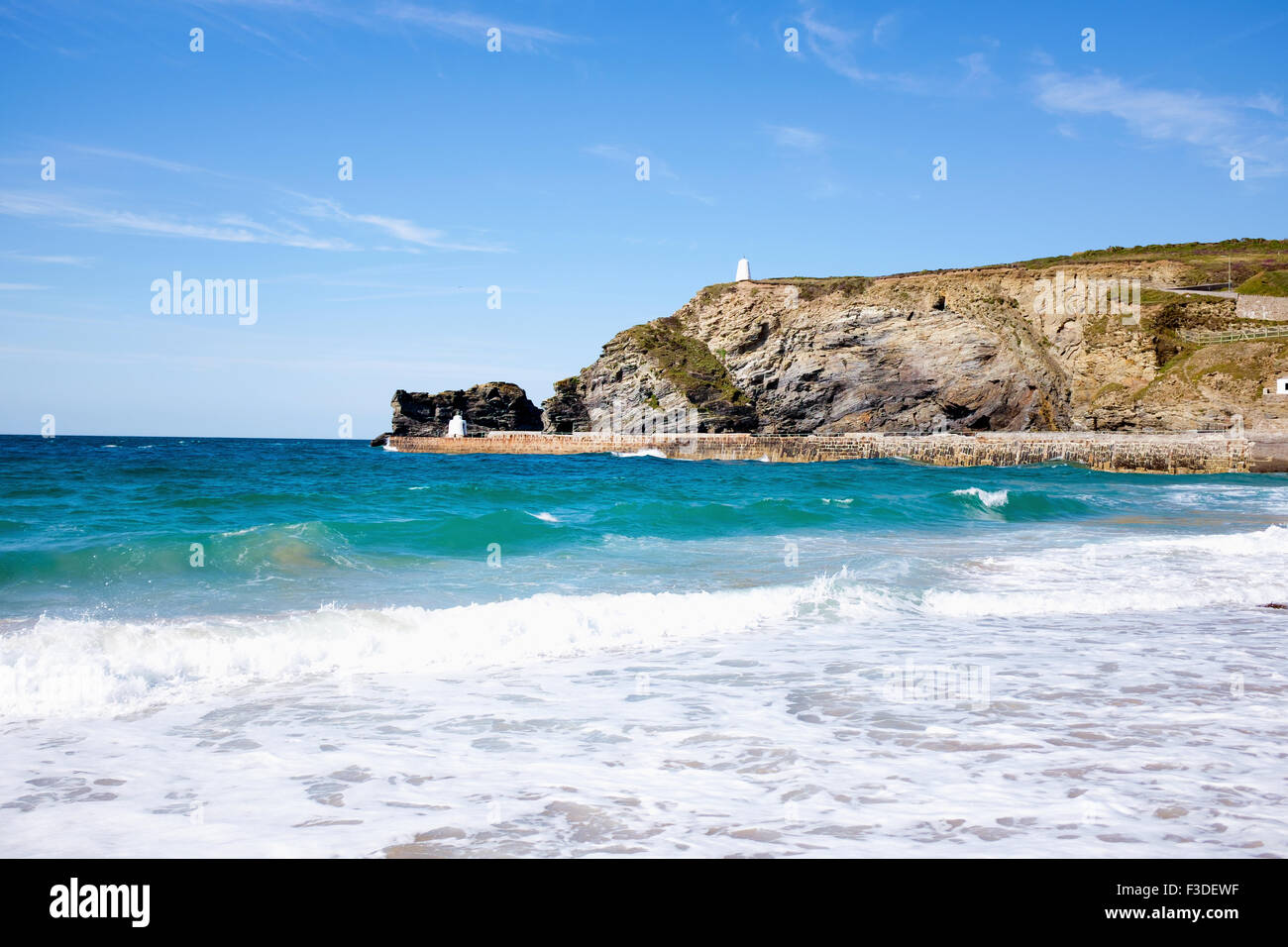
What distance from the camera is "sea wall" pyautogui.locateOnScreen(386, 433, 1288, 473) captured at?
42.3 meters

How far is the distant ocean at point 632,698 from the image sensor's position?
11.6 feet

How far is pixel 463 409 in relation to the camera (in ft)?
318

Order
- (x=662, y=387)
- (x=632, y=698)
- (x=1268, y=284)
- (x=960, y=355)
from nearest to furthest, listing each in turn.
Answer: (x=632, y=698) < (x=1268, y=284) < (x=960, y=355) < (x=662, y=387)

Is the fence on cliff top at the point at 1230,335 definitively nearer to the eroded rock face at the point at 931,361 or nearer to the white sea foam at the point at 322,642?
the eroded rock face at the point at 931,361

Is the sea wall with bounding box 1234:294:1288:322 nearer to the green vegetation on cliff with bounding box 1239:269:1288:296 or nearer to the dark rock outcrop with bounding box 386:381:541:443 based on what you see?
the green vegetation on cliff with bounding box 1239:269:1288:296

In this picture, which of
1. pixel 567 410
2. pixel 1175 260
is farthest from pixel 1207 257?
pixel 567 410

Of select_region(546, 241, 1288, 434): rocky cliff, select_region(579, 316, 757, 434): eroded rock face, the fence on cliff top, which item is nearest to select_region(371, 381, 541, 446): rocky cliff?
select_region(579, 316, 757, 434): eroded rock face

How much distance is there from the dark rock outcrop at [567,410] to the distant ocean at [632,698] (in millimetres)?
66514

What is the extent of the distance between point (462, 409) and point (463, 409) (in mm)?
154

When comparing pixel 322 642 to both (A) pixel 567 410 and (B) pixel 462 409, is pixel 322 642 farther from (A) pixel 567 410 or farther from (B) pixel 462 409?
(B) pixel 462 409

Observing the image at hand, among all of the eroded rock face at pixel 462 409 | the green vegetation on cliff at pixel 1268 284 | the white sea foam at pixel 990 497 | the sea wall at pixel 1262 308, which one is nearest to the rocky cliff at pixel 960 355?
the sea wall at pixel 1262 308

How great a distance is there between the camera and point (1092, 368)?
194 ft
